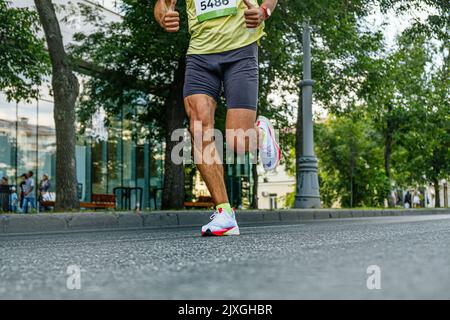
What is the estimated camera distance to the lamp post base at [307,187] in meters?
17.4

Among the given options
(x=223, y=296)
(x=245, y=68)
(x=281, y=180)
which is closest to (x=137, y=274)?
(x=223, y=296)

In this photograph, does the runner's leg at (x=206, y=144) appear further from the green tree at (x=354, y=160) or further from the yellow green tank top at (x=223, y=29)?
the green tree at (x=354, y=160)

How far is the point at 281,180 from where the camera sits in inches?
2963

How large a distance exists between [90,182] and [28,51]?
12439 mm

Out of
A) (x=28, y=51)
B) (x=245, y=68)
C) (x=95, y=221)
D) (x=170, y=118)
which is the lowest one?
(x=95, y=221)

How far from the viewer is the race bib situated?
16.9 feet

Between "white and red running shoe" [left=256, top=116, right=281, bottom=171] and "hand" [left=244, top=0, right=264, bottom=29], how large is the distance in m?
1.50

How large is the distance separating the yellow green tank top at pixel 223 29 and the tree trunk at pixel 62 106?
23.9 feet

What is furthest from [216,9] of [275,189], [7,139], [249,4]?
[275,189]

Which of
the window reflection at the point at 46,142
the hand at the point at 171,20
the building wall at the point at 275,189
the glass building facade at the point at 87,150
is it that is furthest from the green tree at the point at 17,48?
the building wall at the point at 275,189

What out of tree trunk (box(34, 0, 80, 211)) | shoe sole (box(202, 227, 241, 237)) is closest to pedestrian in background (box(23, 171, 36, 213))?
tree trunk (box(34, 0, 80, 211))

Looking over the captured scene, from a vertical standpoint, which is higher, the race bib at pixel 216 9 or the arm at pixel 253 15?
the race bib at pixel 216 9
